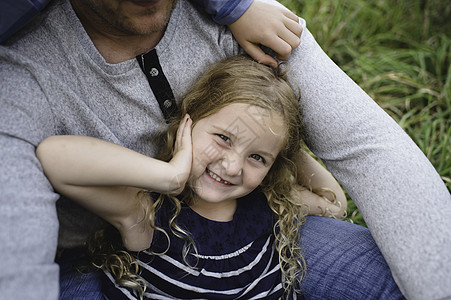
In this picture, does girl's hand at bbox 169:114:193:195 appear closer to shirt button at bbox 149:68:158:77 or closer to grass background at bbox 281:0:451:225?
shirt button at bbox 149:68:158:77

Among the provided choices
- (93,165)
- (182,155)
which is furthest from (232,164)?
(93,165)

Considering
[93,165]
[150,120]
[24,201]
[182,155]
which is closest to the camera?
[24,201]

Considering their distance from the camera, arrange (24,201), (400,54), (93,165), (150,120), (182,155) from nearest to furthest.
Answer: (24,201), (93,165), (182,155), (150,120), (400,54)

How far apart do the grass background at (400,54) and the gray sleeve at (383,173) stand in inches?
36.6

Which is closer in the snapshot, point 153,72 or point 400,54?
point 153,72

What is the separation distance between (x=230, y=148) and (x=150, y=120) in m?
0.28

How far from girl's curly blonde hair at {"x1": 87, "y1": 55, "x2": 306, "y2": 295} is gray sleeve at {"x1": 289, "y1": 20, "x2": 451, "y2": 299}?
0.24 ft

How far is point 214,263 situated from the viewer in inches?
57.1

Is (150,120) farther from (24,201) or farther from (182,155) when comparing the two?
(24,201)

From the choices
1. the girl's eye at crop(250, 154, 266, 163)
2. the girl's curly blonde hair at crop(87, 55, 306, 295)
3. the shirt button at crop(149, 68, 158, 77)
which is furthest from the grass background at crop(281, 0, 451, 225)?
the shirt button at crop(149, 68, 158, 77)

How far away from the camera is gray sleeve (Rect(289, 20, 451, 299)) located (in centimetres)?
127

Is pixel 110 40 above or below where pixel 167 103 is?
above

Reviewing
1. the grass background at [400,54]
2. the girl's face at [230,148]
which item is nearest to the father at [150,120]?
the girl's face at [230,148]

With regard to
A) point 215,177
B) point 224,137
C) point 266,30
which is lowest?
point 215,177
